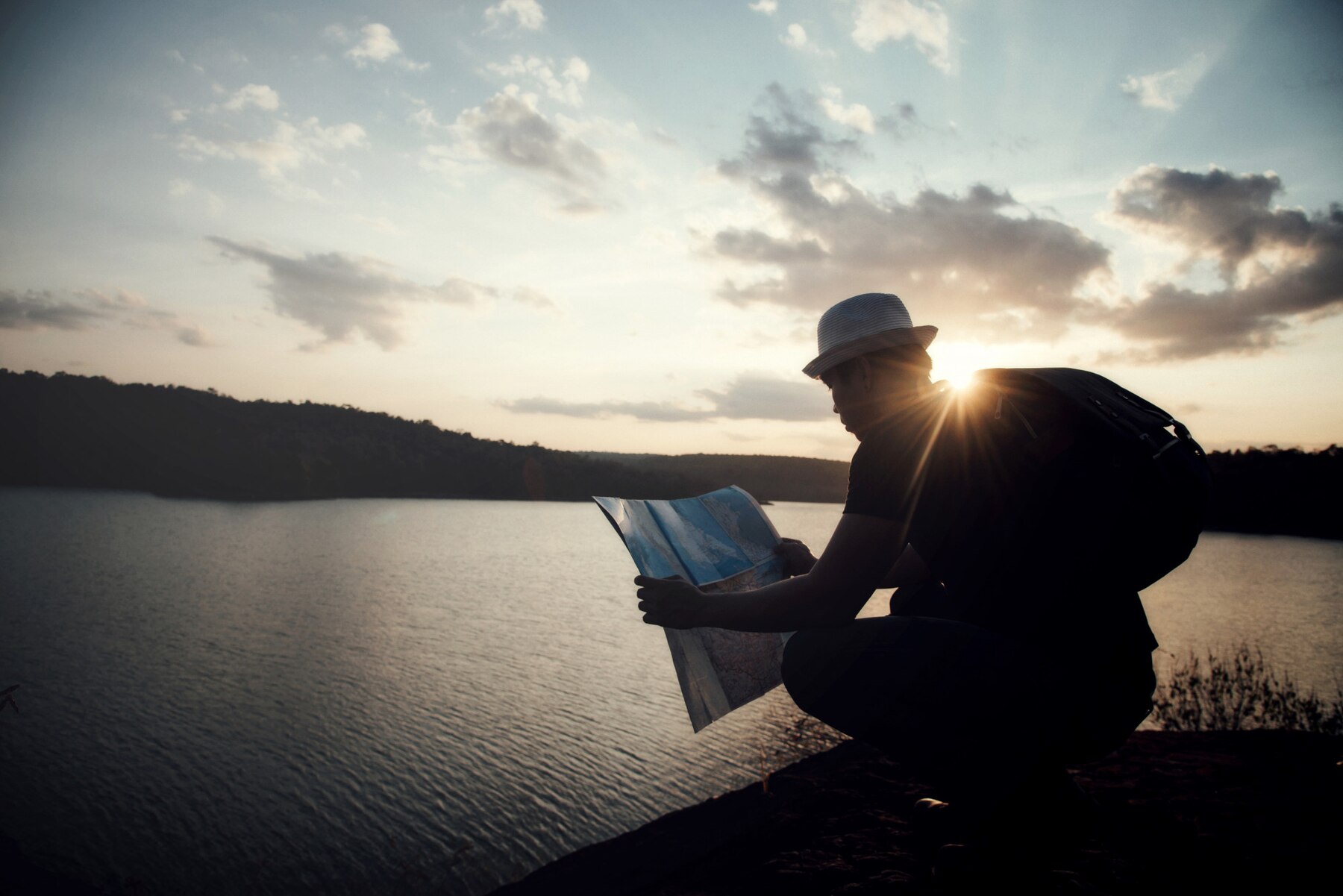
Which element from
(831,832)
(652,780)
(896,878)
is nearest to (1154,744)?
(831,832)

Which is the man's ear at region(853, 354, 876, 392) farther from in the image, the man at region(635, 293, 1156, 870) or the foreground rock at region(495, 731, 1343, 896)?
the foreground rock at region(495, 731, 1343, 896)

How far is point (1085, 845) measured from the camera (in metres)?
2.41

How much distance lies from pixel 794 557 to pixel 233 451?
55459 millimetres

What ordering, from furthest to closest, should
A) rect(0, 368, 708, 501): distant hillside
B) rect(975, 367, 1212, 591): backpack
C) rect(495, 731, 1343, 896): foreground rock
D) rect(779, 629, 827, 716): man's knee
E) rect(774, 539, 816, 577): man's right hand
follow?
rect(0, 368, 708, 501): distant hillside → rect(774, 539, 816, 577): man's right hand → rect(495, 731, 1343, 896): foreground rock → rect(779, 629, 827, 716): man's knee → rect(975, 367, 1212, 591): backpack

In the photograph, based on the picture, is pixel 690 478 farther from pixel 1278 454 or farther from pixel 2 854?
pixel 2 854

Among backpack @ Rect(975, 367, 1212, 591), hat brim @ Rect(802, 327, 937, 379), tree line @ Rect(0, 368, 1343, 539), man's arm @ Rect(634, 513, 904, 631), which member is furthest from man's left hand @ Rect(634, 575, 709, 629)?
tree line @ Rect(0, 368, 1343, 539)

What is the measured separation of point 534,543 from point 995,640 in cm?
2478

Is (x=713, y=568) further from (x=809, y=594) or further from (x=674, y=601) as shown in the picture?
(x=809, y=594)

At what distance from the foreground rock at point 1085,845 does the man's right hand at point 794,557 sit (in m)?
1.07

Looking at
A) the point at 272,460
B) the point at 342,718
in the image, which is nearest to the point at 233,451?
the point at 272,460

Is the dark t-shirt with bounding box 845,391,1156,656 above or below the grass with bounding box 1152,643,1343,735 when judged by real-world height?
above

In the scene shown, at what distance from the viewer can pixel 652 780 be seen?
5.11 meters

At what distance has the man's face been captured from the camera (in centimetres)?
197

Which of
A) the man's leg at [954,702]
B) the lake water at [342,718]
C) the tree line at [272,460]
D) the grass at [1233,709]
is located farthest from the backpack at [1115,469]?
the tree line at [272,460]
